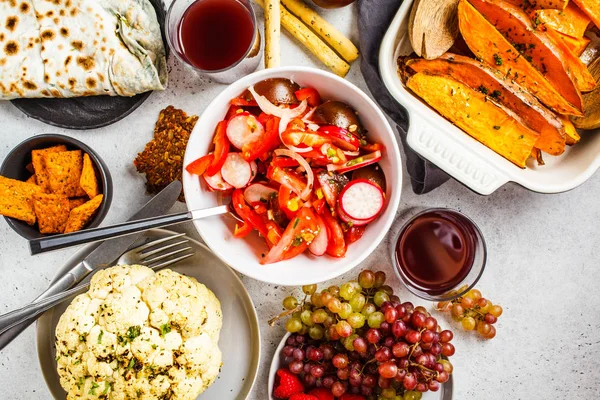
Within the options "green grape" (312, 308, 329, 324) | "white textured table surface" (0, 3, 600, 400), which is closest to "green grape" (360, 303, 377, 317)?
"green grape" (312, 308, 329, 324)

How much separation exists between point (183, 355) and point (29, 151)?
2.71 ft

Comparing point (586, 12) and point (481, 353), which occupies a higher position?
point (586, 12)

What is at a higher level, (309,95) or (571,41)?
(571,41)

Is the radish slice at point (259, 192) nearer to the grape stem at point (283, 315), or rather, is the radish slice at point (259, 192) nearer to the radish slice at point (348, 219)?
the radish slice at point (348, 219)

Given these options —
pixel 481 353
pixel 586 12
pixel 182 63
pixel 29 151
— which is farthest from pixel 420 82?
pixel 29 151

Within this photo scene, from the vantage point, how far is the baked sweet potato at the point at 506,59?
1.55m

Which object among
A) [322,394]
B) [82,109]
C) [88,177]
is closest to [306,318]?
[322,394]

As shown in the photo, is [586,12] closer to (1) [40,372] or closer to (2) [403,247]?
(2) [403,247]

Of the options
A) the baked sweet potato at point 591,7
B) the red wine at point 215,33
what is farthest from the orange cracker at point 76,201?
the baked sweet potato at point 591,7

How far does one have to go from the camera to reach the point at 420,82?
1.62 meters

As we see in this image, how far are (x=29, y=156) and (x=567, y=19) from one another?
5.67 ft

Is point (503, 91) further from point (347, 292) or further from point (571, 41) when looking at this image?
point (347, 292)

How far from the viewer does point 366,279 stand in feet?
5.68

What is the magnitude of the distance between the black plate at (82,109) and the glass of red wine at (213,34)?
0.29 ft
